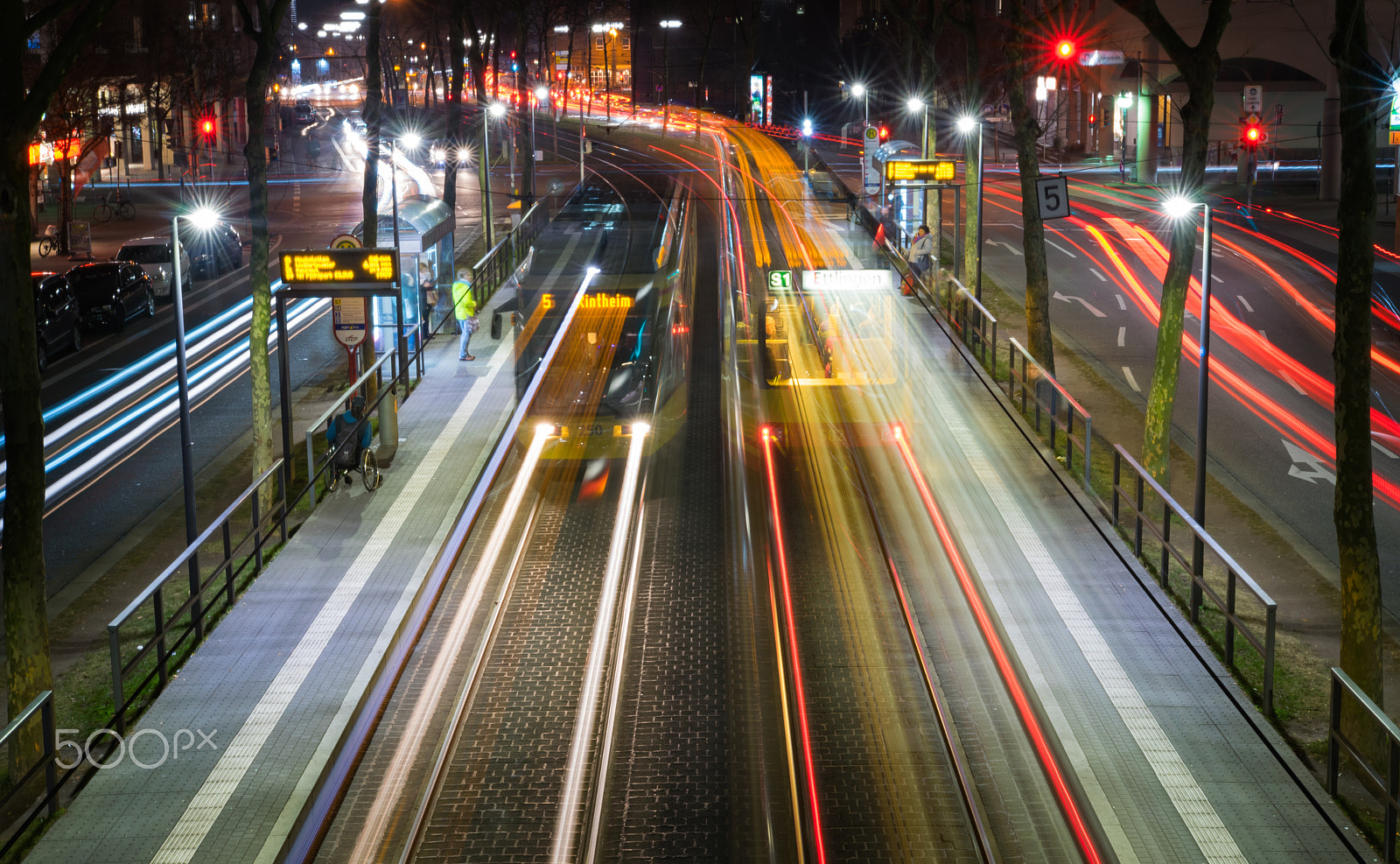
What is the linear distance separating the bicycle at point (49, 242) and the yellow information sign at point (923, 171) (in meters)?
33.0

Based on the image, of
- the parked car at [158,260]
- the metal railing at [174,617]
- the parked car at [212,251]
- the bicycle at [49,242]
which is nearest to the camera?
the metal railing at [174,617]

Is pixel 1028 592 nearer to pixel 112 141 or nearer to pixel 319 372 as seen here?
pixel 319 372

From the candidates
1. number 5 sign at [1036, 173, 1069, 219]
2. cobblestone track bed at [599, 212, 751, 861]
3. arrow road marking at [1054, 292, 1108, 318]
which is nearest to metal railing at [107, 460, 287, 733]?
cobblestone track bed at [599, 212, 751, 861]

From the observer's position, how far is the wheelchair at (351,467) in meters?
19.4

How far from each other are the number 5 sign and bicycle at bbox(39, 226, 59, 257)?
39.4 meters

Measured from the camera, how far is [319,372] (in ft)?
101

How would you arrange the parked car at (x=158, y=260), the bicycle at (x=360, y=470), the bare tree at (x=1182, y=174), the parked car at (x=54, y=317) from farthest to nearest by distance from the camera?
the parked car at (x=158, y=260) < the parked car at (x=54, y=317) < the bicycle at (x=360, y=470) < the bare tree at (x=1182, y=174)

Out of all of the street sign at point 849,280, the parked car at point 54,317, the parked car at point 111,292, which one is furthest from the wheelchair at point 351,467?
the parked car at point 111,292

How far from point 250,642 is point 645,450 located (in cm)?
928

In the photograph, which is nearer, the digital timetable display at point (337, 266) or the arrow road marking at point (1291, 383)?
the digital timetable display at point (337, 266)

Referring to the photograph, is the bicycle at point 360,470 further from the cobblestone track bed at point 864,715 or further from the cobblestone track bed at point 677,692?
the cobblestone track bed at point 864,715

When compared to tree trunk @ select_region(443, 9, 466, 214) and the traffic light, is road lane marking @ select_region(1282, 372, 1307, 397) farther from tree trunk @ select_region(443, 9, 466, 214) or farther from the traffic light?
the traffic light

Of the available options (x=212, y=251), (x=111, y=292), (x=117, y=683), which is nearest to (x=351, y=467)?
(x=117, y=683)

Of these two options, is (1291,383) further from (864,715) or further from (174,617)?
(174,617)
